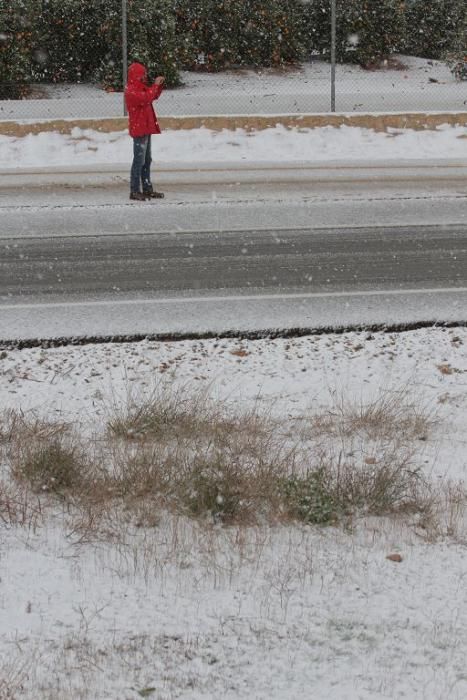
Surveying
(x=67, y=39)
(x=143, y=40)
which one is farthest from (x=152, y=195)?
(x=67, y=39)

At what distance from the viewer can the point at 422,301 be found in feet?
29.0

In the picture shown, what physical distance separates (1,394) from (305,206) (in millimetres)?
7309

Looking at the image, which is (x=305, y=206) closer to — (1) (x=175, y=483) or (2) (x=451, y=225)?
(2) (x=451, y=225)

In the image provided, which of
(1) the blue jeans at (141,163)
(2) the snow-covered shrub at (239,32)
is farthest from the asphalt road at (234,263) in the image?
(2) the snow-covered shrub at (239,32)

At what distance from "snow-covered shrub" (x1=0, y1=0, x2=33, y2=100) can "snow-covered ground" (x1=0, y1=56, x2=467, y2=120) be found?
628mm

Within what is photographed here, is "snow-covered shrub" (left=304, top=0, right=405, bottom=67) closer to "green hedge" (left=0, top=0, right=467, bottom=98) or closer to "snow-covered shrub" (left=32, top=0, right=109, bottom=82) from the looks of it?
"green hedge" (left=0, top=0, right=467, bottom=98)

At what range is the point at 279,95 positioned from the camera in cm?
1975

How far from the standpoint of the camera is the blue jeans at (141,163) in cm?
1303

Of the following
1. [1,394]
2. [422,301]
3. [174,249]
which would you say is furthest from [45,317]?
[422,301]

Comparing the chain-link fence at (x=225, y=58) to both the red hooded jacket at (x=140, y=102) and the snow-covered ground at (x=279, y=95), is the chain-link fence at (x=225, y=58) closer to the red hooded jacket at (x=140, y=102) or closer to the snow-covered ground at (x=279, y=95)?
A: the snow-covered ground at (x=279, y=95)

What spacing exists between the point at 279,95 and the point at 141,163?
7.30 m

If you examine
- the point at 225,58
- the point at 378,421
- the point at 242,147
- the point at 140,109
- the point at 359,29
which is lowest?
the point at 378,421

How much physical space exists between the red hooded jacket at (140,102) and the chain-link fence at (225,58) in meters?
4.62

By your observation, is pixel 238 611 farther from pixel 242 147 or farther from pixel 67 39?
pixel 67 39
